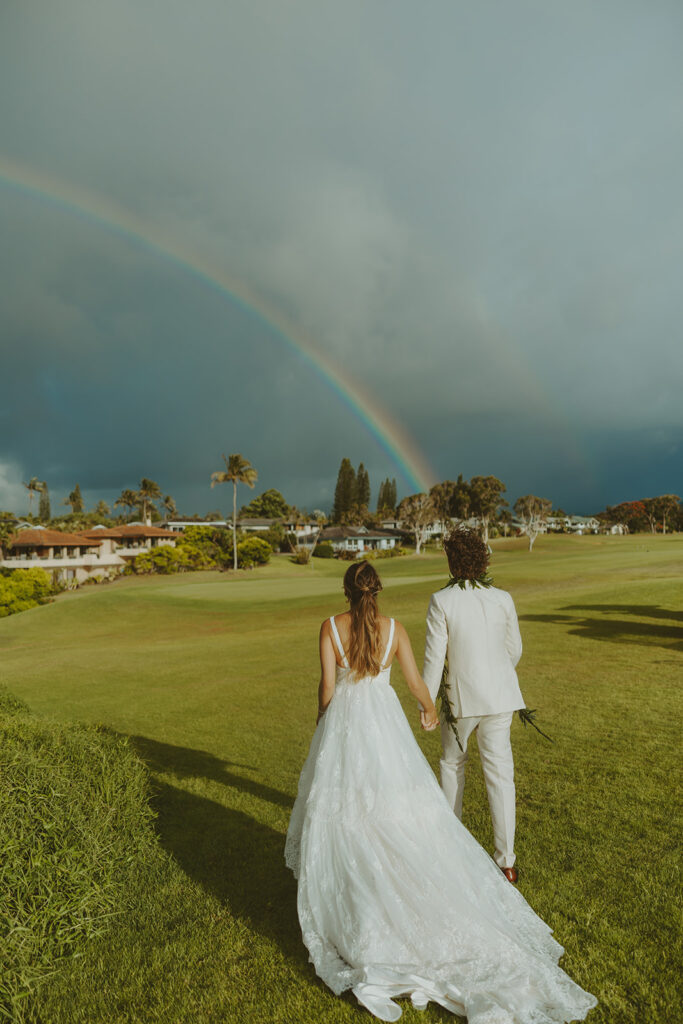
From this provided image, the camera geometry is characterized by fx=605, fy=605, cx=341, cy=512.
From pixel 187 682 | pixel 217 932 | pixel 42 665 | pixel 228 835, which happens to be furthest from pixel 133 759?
pixel 42 665

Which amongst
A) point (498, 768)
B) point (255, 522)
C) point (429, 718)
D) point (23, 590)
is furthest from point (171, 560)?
point (429, 718)

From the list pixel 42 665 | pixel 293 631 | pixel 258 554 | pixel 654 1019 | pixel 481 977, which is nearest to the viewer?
pixel 654 1019

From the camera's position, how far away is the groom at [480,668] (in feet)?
16.3

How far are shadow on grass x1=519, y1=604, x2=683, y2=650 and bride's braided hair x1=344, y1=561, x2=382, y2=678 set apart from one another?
1395 centimetres

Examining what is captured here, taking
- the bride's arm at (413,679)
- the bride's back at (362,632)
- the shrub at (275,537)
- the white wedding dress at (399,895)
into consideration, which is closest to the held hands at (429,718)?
the bride's arm at (413,679)

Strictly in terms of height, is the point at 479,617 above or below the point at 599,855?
above

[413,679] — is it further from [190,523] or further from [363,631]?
[190,523]

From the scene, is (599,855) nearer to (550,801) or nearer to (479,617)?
(550,801)

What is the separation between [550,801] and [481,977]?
3.49 m

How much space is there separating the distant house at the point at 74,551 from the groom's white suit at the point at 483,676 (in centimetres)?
7137

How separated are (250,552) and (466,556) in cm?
6972

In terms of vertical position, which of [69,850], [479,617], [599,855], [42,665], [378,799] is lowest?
[42,665]

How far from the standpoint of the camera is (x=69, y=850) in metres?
4.49

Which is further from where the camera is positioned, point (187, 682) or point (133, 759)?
point (187, 682)
